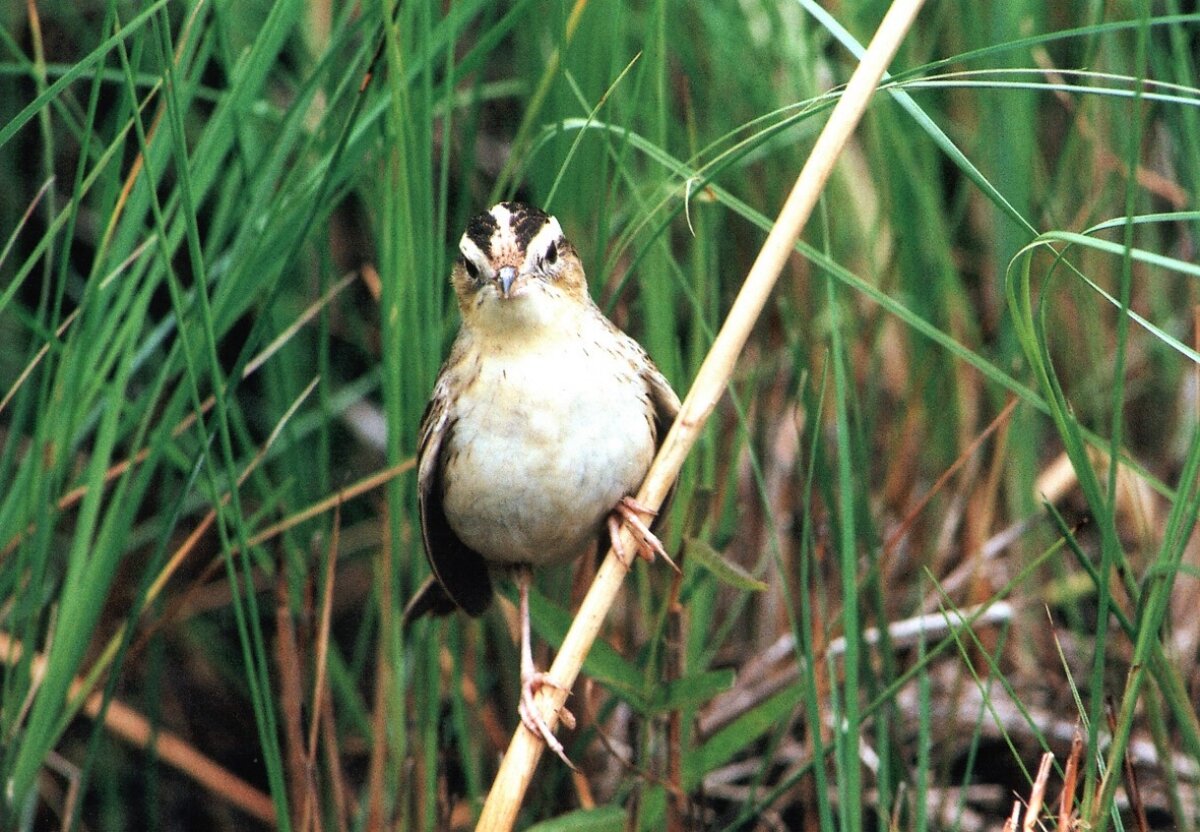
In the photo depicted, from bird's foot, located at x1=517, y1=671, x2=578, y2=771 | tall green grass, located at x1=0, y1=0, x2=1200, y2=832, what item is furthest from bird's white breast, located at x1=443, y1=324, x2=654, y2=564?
bird's foot, located at x1=517, y1=671, x2=578, y2=771

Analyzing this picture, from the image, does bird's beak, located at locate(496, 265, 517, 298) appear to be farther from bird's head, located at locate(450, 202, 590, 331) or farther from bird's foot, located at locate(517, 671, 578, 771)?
bird's foot, located at locate(517, 671, 578, 771)

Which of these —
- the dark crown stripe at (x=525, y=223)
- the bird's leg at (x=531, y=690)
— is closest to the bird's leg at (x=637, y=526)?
the bird's leg at (x=531, y=690)

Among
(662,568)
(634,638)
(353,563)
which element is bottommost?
(353,563)

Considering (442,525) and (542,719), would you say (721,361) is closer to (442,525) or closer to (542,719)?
(542,719)

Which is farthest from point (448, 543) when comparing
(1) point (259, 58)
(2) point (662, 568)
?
(1) point (259, 58)

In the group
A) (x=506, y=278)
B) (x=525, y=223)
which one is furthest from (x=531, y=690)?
(x=525, y=223)

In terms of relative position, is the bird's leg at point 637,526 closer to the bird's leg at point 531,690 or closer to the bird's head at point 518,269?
the bird's leg at point 531,690

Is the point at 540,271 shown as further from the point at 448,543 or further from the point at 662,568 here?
the point at 662,568
